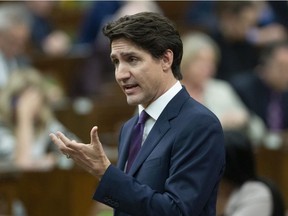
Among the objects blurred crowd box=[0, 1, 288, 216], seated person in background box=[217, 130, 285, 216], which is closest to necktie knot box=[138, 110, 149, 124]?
seated person in background box=[217, 130, 285, 216]

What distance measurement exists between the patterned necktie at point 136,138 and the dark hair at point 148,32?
8.8 inches

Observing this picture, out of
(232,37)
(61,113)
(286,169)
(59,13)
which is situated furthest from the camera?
(59,13)

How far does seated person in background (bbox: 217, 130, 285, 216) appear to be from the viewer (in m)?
3.89

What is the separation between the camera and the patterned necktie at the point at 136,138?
9.43ft

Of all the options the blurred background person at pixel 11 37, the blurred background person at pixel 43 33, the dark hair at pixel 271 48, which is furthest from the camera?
the blurred background person at pixel 43 33

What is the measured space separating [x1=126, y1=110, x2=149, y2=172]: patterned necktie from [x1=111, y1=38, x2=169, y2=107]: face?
0.11m

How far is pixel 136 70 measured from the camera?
2.74 metres

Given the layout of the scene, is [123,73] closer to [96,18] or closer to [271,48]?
[271,48]

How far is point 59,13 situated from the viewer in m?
9.92

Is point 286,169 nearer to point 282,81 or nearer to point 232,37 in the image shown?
point 282,81

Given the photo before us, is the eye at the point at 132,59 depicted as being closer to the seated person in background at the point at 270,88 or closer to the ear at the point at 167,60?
the ear at the point at 167,60

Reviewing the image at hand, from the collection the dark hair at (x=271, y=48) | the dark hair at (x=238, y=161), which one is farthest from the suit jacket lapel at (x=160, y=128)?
the dark hair at (x=271, y=48)

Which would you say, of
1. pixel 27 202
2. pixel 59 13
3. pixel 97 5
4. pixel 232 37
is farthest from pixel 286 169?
pixel 59 13

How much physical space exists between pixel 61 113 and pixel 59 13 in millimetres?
3164
